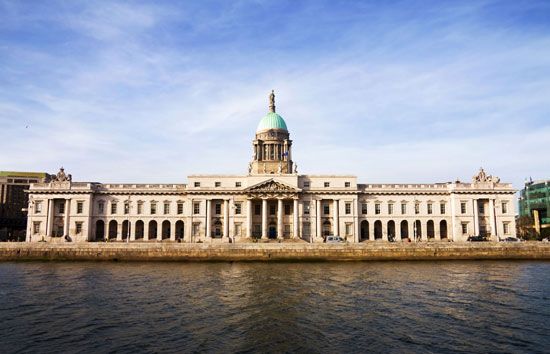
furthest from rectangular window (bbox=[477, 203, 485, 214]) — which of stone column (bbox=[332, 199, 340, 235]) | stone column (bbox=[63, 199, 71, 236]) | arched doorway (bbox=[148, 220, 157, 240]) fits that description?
stone column (bbox=[63, 199, 71, 236])

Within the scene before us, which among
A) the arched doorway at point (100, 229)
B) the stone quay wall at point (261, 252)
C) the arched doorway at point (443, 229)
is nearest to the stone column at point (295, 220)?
the stone quay wall at point (261, 252)

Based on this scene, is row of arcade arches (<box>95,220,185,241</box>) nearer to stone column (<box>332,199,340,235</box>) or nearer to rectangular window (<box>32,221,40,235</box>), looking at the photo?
rectangular window (<box>32,221,40,235</box>)

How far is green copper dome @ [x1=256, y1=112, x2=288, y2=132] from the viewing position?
9131 centimetres

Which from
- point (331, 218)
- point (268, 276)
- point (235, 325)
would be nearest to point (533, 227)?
point (331, 218)

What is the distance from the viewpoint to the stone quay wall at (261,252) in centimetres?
5622

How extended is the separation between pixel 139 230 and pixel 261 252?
108ft

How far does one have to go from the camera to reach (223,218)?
253 feet

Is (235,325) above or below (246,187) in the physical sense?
below

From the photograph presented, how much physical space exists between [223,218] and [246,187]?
6991mm

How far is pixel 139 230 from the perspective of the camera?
79.9 metres

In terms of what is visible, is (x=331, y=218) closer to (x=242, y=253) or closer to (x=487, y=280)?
(x=242, y=253)

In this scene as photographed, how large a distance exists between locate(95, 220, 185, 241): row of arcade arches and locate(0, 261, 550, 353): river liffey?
34.0m

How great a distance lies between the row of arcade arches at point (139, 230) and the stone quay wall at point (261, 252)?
67.5 ft

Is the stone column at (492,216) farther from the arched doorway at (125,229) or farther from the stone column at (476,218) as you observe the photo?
the arched doorway at (125,229)
